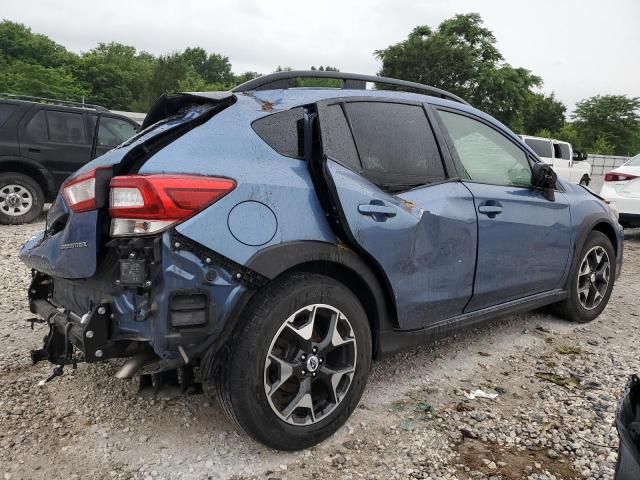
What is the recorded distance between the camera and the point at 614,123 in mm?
49875

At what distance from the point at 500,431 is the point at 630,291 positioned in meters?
3.83

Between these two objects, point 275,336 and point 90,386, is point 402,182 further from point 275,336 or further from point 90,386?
point 90,386

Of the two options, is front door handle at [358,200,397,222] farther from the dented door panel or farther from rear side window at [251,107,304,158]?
rear side window at [251,107,304,158]

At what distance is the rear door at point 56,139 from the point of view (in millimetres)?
7789

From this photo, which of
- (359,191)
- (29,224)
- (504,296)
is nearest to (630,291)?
(504,296)

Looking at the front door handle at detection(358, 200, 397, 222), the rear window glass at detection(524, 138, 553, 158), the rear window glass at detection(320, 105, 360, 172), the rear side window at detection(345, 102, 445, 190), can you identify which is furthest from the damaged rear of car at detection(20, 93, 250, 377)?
the rear window glass at detection(524, 138, 553, 158)

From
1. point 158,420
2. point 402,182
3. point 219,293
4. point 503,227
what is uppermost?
point 402,182

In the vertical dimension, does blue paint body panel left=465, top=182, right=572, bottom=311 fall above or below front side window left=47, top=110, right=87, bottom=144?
below

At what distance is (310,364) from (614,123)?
55945 mm

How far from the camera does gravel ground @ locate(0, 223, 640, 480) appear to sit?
95.9 inches

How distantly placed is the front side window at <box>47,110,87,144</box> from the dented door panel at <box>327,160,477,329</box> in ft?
22.4

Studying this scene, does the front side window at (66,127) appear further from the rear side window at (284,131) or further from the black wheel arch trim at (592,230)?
the black wheel arch trim at (592,230)

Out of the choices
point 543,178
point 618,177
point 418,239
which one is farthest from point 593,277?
point 618,177

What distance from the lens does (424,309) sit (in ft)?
9.68
